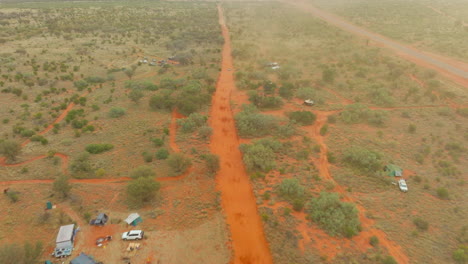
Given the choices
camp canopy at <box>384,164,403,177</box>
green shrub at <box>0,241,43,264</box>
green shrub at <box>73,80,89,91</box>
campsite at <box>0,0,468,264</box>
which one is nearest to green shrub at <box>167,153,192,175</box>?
campsite at <box>0,0,468,264</box>

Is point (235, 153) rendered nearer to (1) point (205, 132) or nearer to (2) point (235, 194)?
(1) point (205, 132)

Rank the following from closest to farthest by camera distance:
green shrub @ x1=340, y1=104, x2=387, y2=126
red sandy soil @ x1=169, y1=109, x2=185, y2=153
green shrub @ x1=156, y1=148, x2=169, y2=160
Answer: green shrub @ x1=156, y1=148, x2=169, y2=160
red sandy soil @ x1=169, y1=109, x2=185, y2=153
green shrub @ x1=340, y1=104, x2=387, y2=126

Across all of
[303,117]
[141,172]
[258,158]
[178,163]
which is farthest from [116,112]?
[303,117]

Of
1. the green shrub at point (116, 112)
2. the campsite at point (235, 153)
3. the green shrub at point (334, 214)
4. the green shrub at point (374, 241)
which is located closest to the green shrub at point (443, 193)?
the campsite at point (235, 153)

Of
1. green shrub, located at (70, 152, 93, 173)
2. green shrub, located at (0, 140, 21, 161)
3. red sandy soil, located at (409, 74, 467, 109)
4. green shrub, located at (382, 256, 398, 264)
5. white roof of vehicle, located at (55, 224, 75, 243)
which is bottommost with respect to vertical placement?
red sandy soil, located at (409, 74, 467, 109)

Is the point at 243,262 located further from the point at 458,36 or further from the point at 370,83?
the point at 458,36

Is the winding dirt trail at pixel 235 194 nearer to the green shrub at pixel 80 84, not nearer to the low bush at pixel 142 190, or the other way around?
the low bush at pixel 142 190

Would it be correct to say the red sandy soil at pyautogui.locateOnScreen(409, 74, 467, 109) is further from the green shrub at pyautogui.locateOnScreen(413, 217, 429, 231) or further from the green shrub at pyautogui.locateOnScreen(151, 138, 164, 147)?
the green shrub at pyautogui.locateOnScreen(151, 138, 164, 147)
